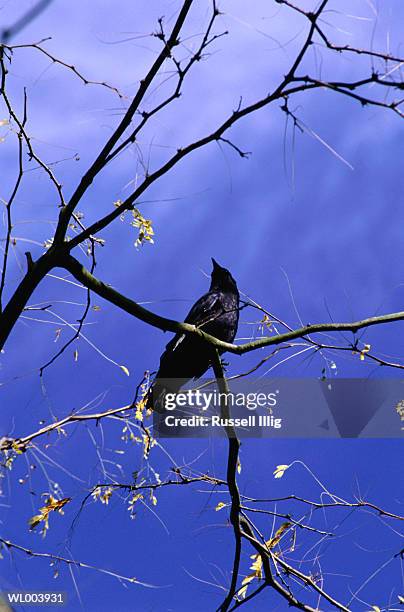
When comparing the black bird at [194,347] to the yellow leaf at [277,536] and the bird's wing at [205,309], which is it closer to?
the bird's wing at [205,309]

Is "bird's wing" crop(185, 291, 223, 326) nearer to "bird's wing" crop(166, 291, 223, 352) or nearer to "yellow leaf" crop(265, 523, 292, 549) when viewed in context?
"bird's wing" crop(166, 291, 223, 352)

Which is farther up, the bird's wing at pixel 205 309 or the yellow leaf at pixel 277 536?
the bird's wing at pixel 205 309

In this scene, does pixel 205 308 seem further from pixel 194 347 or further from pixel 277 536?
pixel 277 536

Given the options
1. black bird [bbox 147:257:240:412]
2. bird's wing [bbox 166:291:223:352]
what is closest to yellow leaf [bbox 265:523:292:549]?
black bird [bbox 147:257:240:412]

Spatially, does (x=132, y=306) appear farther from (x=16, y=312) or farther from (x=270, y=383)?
(x=270, y=383)

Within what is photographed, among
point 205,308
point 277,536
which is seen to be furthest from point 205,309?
point 277,536

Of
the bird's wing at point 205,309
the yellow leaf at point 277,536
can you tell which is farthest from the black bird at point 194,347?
the yellow leaf at point 277,536

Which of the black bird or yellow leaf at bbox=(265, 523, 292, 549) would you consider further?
the black bird

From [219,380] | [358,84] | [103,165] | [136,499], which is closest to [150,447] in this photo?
[136,499]

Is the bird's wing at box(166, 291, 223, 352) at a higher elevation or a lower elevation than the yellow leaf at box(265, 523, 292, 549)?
higher

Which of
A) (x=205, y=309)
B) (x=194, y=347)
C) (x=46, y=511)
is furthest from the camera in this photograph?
(x=205, y=309)

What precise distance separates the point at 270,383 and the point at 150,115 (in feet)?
5.79

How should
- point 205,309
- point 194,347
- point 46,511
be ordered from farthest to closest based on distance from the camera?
point 205,309, point 194,347, point 46,511

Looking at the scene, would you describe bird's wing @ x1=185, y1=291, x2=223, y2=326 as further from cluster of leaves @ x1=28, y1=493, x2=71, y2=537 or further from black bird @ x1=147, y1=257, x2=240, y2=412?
cluster of leaves @ x1=28, y1=493, x2=71, y2=537
